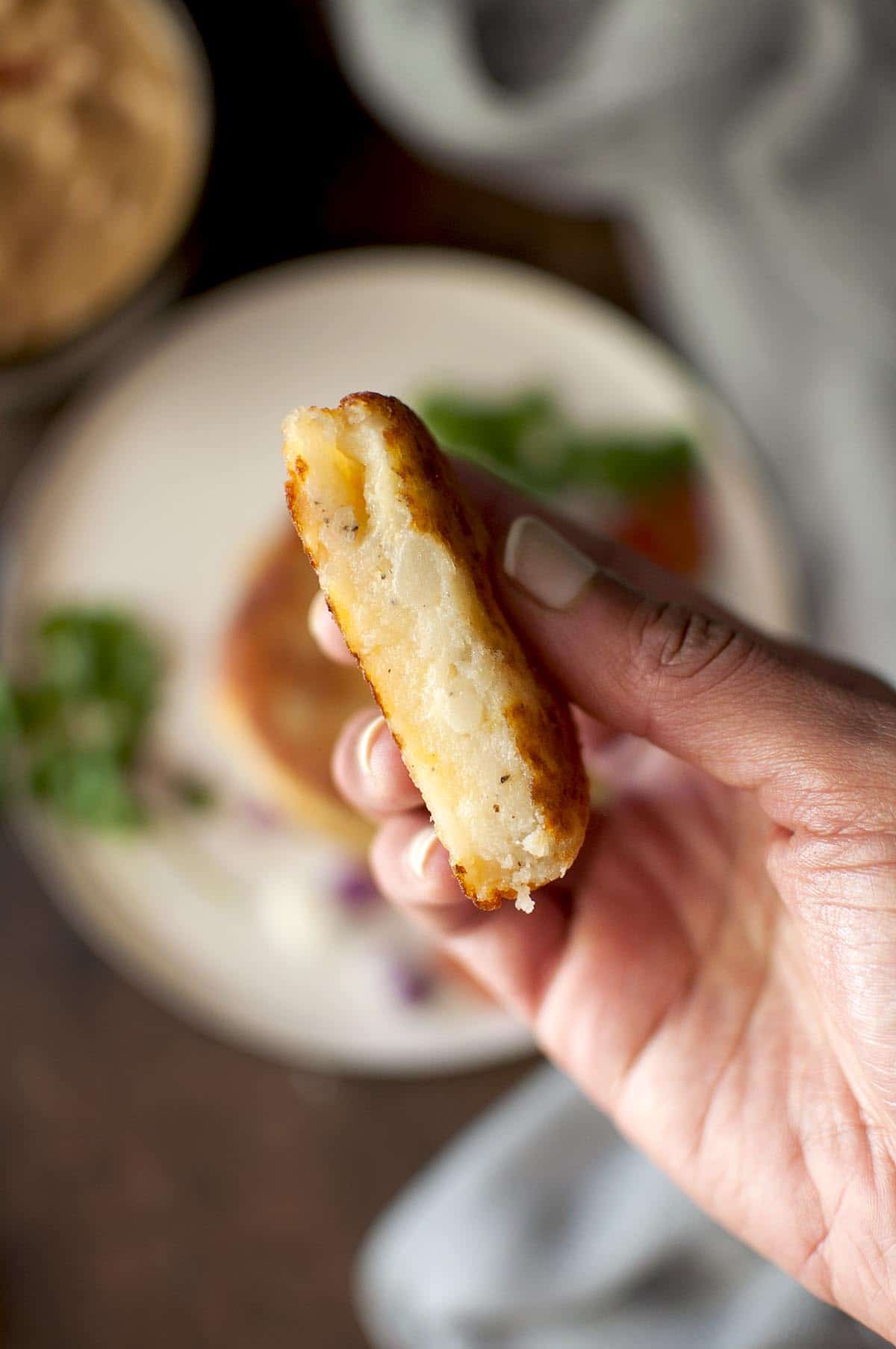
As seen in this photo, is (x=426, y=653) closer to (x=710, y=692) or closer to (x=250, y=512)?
(x=710, y=692)

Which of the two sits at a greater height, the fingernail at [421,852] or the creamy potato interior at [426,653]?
the creamy potato interior at [426,653]

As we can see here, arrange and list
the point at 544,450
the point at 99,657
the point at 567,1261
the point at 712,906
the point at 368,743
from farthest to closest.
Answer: the point at 544,450 → the point at 99,657 → the point at 567,1261 → the point at 712,906 → the point at 368,743

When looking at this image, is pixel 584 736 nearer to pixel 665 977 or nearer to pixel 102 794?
pixel 665 977

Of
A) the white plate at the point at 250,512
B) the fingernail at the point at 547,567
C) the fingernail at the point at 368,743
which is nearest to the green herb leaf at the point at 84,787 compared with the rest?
the white plate at the point at 250,512

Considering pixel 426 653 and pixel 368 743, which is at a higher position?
pixel 426 653

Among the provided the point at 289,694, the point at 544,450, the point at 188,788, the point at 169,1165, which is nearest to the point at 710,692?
the point at 289,694

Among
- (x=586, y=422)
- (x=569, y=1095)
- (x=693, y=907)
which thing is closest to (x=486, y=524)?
(x=693, y=907)

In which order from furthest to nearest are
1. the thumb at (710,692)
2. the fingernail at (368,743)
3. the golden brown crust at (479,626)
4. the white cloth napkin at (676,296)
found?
the white cloth napkin at (676,296), the fingernail at (368,743), the thumb at (710,692), the golden brown crust at (479,626)

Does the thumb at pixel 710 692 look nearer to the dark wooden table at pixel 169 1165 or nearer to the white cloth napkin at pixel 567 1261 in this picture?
the white cloth napkin at pixel 567 1261
